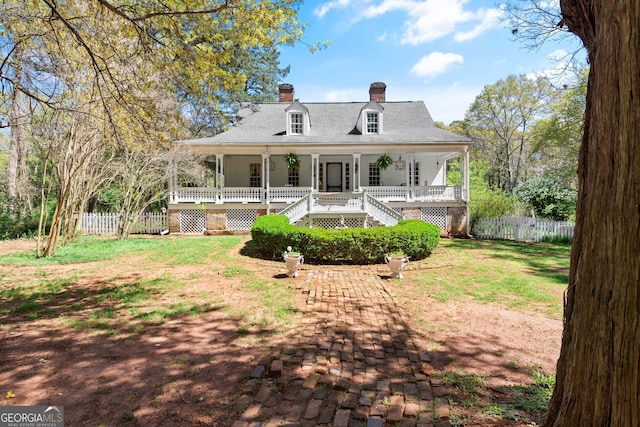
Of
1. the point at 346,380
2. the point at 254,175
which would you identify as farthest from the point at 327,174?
the point at 346,380

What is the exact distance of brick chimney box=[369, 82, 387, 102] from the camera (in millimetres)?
22734

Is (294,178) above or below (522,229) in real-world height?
above

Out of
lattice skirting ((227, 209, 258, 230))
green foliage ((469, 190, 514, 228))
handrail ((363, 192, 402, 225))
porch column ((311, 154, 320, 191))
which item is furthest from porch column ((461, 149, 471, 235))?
lattice skirting ((227, 209, 258, 230))

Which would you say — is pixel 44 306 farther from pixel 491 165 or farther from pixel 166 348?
pixel 491 165

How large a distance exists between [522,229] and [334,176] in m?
11.1

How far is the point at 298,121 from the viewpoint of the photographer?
19.1 m

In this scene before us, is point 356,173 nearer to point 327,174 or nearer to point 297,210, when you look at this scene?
point 327,174

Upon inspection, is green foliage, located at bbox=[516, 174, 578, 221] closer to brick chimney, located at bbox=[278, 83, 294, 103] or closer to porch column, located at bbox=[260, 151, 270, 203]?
porch column, located at bbox=[260, 151, 270, 203]

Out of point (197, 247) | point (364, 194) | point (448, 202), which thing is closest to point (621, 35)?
point (197, 247)

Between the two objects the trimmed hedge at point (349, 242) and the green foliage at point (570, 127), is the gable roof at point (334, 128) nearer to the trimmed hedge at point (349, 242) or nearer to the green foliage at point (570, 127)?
the green foliage at point (570, 127)

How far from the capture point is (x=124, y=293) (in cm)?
683

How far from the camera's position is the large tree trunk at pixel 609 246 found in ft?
5.41

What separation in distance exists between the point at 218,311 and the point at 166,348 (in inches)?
59.9

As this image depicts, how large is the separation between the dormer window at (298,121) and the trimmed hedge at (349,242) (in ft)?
32.1
